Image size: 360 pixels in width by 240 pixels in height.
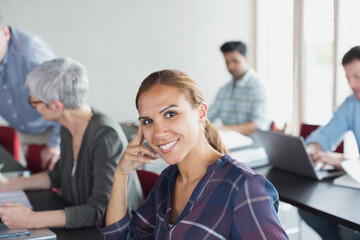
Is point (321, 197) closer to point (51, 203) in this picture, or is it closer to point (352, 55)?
point (352, 55)

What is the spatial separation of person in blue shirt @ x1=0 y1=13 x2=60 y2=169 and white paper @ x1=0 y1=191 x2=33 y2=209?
73cm

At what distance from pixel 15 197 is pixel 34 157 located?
3.34 ft

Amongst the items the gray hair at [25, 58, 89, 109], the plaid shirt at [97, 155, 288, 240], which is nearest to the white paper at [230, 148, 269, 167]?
the gray hair at [25, 58, 89, 109]

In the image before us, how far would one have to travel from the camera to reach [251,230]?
1041mm

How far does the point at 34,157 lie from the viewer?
296 cm

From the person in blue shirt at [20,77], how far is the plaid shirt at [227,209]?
1.75 meters

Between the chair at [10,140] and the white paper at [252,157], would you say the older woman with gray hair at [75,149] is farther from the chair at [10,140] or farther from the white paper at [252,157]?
the chair at [10,140]

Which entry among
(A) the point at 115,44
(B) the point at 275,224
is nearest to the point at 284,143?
(B) the point at 275,224

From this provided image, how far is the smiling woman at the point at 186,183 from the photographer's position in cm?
108

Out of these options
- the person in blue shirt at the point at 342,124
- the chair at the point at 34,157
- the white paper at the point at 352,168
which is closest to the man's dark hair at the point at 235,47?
the person in blue shirt at the point at 342,124

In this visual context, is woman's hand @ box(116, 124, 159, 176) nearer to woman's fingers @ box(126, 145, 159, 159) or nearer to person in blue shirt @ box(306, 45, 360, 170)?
woman's fingers @ box(126, 145, 159, 159)

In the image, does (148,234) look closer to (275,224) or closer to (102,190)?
(102,190)

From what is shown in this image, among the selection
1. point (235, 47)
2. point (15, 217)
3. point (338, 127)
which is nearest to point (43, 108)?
point (15, 217)

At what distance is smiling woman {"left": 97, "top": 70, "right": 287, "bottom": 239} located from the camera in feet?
3.56
